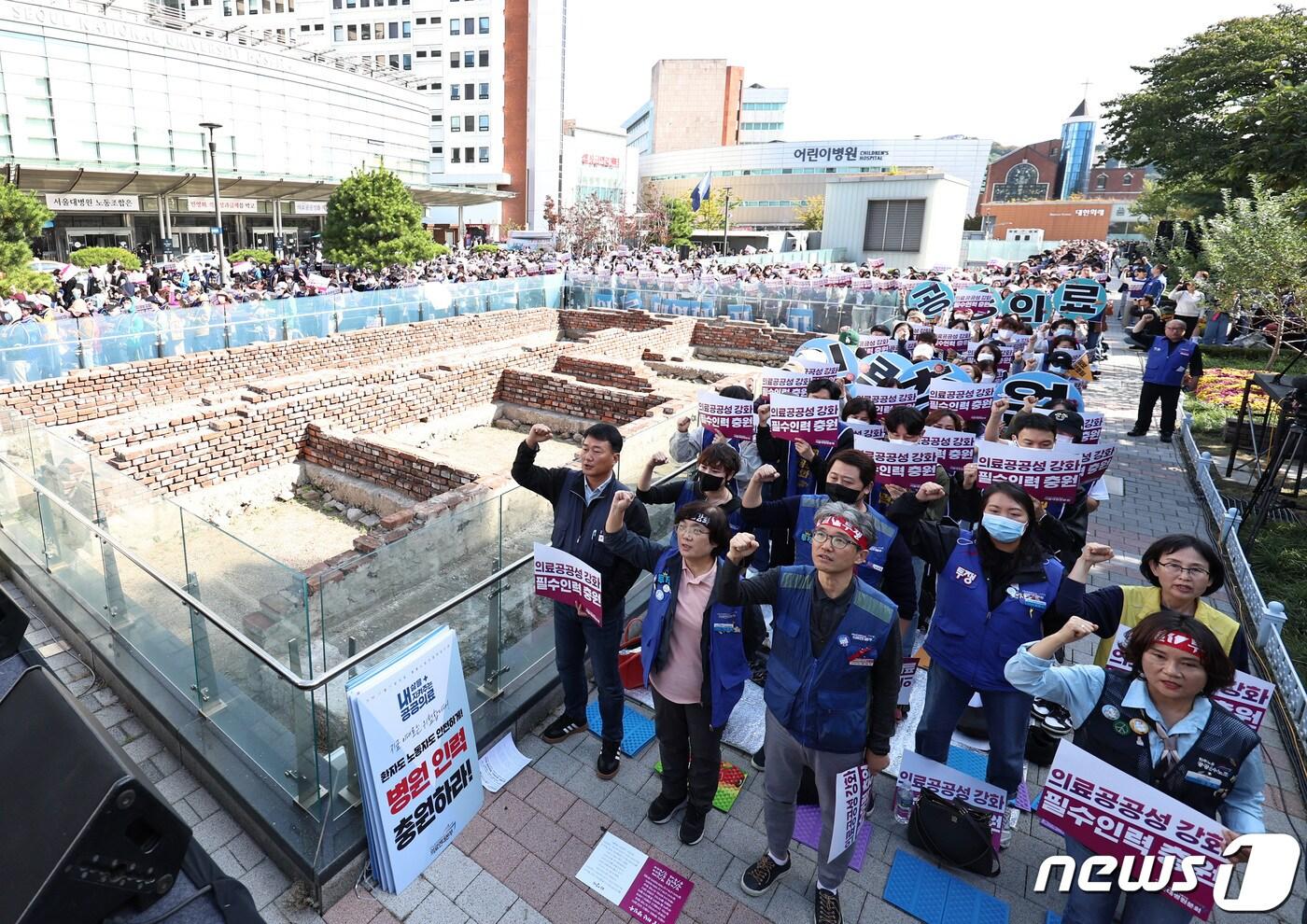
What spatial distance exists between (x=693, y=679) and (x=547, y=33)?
229 ft

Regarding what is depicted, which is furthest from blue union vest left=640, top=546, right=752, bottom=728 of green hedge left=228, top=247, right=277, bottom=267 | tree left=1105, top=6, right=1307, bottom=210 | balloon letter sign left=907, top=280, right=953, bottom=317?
green hedge left=228, top=247, right=277, bottom=267

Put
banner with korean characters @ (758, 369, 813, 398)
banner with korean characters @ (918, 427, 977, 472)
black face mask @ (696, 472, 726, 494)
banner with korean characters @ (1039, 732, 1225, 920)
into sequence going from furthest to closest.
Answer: banner with korean characters @ (758, 369, 813, 398)
banner with korean characters @ (918, 427, 977, 472)
black face mask @ (696, 472, 726, 494)
banner with korean characters @ (1039, 732, 1225, 920)

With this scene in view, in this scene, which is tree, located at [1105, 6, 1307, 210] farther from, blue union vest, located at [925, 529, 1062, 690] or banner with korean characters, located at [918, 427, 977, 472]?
blue union vest, located at [925, 529, 1062, 690]

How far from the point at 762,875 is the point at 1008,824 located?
1.37m

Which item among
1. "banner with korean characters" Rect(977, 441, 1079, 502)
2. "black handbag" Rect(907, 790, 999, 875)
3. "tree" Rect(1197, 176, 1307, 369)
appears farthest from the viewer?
"tree" Rect(1197, 176, 1307, 369)

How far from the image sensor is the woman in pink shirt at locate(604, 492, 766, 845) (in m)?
3.38

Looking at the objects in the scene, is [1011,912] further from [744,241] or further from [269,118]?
[744,241]

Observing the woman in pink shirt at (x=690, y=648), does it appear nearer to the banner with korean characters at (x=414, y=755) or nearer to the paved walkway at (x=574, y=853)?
the paved walkway at (x=574, y=853)

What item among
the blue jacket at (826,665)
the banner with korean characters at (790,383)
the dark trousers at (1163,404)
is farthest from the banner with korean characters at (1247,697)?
the dark trousers at (1163,404)

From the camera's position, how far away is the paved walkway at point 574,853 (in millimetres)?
3398

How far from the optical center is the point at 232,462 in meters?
9.80

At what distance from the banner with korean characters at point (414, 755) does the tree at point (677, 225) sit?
5982 centimetres

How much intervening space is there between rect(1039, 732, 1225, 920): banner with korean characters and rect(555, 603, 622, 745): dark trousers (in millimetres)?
2144

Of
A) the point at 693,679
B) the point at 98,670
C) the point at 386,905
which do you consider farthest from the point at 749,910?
the point at 98,670
